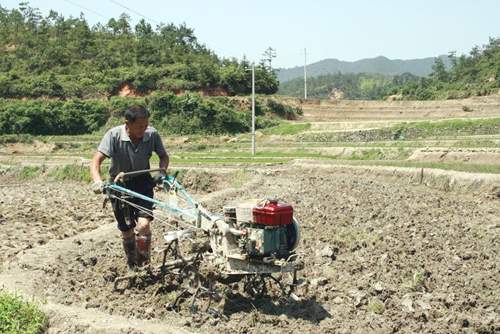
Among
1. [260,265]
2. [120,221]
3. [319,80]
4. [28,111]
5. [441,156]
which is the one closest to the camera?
[260,265]

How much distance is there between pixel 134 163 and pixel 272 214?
2060mm

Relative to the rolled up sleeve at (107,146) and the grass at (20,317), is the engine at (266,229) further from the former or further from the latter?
the grass at (20,317)

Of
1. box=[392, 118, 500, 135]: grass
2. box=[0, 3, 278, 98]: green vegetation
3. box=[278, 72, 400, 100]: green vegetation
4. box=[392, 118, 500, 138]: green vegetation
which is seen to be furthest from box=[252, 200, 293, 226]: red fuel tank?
box=[278, 72, 400, 100]: green vegetation

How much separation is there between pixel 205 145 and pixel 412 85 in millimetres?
36884

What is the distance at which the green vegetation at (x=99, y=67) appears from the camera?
5462 cm

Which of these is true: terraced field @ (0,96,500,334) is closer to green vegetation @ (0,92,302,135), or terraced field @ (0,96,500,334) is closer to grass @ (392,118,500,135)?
grass @ (392,118,500,135)

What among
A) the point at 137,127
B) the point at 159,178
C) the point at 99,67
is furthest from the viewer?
the point at 99,67

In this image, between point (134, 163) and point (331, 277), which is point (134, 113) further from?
point (331, 277)

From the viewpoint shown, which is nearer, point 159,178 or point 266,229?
point 266,229

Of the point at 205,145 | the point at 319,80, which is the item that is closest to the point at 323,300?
the point at 205,145

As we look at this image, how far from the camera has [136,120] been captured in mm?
7055

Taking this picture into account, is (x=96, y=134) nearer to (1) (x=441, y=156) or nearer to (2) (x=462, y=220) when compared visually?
(1) (x=441, y=156)

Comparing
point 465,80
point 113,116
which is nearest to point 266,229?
point 113,116

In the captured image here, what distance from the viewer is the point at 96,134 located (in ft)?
156
